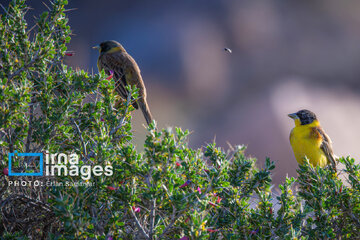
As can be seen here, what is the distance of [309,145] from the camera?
387 cm

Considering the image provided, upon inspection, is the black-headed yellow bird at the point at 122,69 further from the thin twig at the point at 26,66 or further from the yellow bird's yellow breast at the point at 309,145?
the thin twig at the point at 26,66

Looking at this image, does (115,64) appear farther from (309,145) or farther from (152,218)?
(152,218)

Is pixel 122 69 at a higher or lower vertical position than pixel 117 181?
higher

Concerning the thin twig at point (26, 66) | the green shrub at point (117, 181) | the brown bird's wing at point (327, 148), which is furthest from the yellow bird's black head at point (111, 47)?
the brown bird's wing at point (327, 148)

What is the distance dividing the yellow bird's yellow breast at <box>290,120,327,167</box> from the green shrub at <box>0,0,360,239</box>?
4.34 feet

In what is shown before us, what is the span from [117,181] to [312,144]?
99.2 inches

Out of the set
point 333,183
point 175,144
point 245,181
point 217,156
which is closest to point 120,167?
point 175,144

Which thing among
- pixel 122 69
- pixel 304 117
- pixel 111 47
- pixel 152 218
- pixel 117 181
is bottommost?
pixel 152 218

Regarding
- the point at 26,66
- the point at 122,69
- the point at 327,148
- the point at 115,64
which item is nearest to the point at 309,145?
the point at 327,148

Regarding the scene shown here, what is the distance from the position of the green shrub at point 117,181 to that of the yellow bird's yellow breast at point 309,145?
1323mm

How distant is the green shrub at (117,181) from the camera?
184 centimetres

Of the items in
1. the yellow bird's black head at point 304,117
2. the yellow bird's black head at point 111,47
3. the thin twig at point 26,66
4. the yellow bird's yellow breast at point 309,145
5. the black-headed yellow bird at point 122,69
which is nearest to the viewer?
the thin twig at point 26,66

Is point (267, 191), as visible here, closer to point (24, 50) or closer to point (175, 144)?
point (175, 144)

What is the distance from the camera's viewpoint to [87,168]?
195cm
